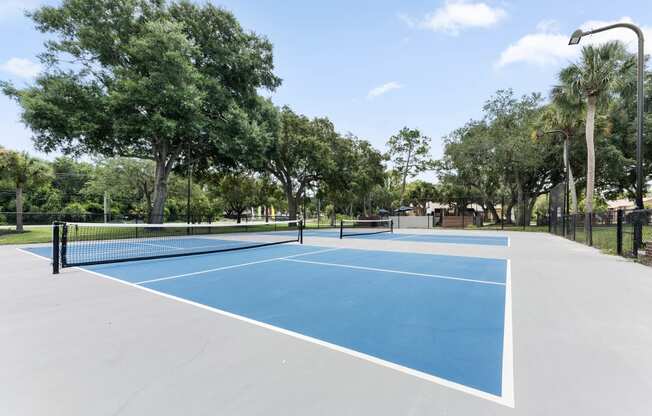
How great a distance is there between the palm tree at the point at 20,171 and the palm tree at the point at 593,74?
32.8m

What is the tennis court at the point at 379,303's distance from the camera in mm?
2631

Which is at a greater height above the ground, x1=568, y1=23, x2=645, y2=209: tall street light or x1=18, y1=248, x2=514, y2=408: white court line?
x1=568, y1=23, x2=645, y2=209: tall street light

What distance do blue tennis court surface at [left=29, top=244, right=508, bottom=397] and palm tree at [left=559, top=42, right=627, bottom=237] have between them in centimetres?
1454

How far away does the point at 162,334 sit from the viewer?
324 centimetres

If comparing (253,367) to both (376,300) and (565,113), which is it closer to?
(376,300)

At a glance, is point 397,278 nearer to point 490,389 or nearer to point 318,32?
point 490,389

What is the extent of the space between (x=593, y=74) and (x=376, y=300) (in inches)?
772

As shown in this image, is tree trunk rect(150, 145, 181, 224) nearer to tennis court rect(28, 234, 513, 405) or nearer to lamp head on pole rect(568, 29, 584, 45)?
tennis court rect(28, 234, 513, 405)

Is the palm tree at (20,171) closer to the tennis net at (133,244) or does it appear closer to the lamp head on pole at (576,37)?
the tennis net at (133,244)

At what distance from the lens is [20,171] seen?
18578 mm

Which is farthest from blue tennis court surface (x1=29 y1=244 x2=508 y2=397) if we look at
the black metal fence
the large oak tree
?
the large oak tree

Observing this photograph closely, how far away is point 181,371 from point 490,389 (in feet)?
7.97

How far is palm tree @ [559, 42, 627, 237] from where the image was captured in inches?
612

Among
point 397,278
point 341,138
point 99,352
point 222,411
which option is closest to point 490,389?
point 222,411
